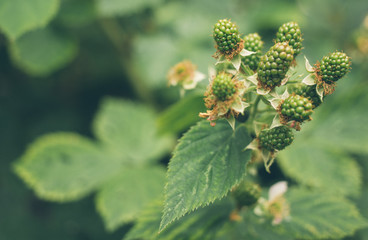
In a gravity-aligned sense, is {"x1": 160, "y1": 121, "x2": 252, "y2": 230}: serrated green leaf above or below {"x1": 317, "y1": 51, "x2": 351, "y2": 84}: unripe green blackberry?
below

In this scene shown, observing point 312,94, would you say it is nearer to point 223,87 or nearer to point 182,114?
point 223,87

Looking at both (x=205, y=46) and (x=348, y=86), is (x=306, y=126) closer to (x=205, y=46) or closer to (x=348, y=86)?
(x=348, y=86)

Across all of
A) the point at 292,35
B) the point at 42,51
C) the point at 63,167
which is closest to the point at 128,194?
the point at 63,167

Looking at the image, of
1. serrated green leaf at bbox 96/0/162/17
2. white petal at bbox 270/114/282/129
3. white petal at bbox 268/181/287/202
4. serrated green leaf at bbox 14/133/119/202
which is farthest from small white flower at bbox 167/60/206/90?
serrated green leaf at bbox 96/0/162/17

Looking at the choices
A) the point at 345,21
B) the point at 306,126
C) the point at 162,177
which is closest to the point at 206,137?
the point at 162,177

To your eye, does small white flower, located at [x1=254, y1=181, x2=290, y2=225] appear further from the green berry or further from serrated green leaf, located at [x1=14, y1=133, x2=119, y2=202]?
serrated green leaf, located at [x1=14, y1=133, x2=119, y2=202]

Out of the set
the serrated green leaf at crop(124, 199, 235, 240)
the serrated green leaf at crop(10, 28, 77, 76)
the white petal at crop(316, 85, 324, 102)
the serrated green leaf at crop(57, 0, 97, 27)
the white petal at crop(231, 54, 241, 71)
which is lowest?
the serrated green leaf at crop(124, 199, 235, 240)
